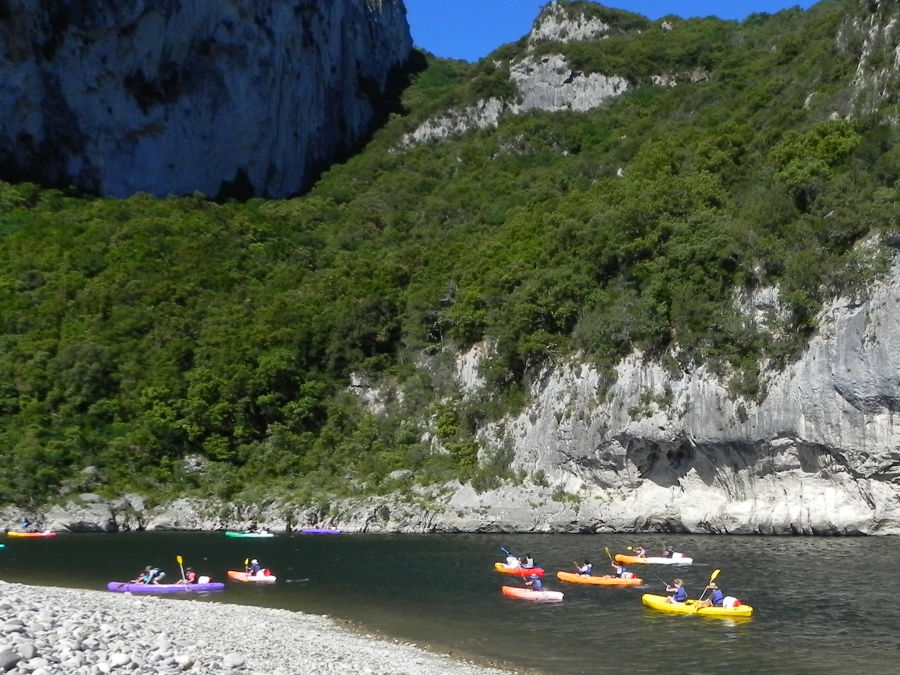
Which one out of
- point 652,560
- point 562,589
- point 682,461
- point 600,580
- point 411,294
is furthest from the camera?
point 411,294

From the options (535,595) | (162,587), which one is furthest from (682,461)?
(162,587)

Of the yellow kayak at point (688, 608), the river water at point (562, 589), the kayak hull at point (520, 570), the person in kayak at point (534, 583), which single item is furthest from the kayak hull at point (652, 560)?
the yellow kayak at point (688, 608)

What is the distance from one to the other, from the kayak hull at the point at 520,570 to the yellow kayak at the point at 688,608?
4.33m

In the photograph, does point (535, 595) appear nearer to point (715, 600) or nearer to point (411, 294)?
point (715, 600)

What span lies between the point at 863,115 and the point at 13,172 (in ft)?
224

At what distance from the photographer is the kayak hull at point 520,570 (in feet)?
92.9

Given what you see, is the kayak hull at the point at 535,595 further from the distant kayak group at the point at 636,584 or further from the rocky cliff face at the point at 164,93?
the rocky cliff face at the point at 164,93

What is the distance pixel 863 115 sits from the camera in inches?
1865

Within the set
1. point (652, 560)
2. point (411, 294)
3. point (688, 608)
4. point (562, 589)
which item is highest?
point (411, 294)

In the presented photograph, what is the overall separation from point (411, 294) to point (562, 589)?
36.2 meters

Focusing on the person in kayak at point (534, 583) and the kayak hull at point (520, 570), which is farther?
the kayak hull at point (520, 570)

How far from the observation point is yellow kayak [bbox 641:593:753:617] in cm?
2209

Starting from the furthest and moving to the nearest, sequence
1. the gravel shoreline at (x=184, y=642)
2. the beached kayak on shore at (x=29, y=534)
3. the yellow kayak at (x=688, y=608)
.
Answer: the beached kayak on shore at (x=29, y=534) < the yellow kayak at (x=688, y=608) < the gravel shoreline at (x=184, y=642)

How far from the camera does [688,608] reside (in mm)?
23031
